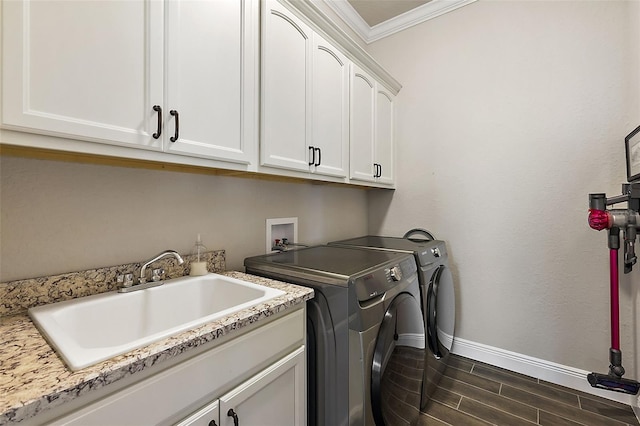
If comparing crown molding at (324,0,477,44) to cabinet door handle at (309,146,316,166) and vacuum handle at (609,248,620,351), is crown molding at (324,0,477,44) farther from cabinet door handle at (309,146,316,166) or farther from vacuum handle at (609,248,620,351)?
vacuum handle at (609,248,620,351)

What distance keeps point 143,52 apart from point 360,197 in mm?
2091

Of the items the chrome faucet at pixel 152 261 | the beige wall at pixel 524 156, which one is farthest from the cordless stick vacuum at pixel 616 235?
the chrome faucet at pixel 152 261

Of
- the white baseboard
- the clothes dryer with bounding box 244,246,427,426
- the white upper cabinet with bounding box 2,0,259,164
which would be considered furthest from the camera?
the white baseboard

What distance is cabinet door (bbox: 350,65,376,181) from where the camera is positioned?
1.99m

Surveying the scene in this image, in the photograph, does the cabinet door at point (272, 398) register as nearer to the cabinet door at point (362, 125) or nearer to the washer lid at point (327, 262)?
the washer lid at point (327, 262)

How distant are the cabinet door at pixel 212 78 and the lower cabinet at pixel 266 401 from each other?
829mm

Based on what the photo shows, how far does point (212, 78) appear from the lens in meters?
1.11

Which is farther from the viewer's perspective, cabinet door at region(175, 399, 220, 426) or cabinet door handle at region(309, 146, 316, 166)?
cabinet door handle at region(309, 146, 316, 166)

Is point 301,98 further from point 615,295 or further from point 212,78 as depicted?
point 615,295

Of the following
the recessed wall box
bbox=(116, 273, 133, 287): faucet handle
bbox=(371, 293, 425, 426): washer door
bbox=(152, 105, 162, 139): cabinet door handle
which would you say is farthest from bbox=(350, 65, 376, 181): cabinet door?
bbox=(116, 273, 133, 287): faucet handle

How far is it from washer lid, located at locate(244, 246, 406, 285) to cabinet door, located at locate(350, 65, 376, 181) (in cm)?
63

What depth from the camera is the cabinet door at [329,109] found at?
5.41 feet

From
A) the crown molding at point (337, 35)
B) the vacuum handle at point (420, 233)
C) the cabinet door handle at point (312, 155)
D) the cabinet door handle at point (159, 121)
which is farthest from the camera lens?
the vacuum handle at point (420, 233)

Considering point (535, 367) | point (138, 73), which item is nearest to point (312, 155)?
point (138, 73)
